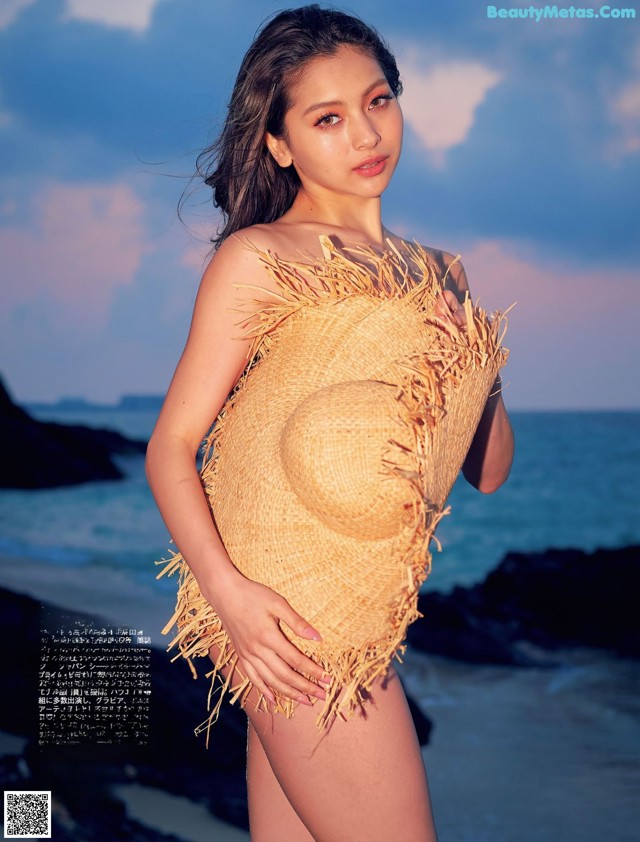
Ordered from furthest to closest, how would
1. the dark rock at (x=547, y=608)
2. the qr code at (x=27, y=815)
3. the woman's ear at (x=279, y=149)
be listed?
the dark rock at (x=547, y=608)
the qr code at (x=27, y=815)
the woman's ear at (x=279, y=149)

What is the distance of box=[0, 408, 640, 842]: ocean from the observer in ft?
9.98

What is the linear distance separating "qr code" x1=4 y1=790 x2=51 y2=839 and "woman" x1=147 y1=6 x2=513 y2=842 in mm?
1471

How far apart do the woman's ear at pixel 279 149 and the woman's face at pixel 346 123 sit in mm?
40

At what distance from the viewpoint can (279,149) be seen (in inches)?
61.2

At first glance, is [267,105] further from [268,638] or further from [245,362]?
[268,638]

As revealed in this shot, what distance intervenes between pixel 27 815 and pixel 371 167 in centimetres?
209

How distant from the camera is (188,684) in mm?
3285

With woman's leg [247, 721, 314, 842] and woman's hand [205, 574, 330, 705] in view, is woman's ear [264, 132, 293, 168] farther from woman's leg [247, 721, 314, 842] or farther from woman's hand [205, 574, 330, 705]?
woman's leg [247, 721, 314, 842]

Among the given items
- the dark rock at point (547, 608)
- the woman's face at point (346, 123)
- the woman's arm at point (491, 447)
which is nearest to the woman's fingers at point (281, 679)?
the woman's arm at point (491, 447)

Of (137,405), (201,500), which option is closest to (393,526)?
(201,500)

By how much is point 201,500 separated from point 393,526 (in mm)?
284

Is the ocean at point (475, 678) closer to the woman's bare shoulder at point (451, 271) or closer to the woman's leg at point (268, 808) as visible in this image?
the woman's leg at point (268, 808)

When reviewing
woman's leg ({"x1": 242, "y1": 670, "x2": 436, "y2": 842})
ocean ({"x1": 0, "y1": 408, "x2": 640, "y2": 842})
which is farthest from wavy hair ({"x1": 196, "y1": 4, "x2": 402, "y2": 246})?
ocean ({"x1": 0, "y1": 408, "x2": 640, "y2": 842})

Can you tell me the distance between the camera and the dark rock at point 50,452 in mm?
6215
